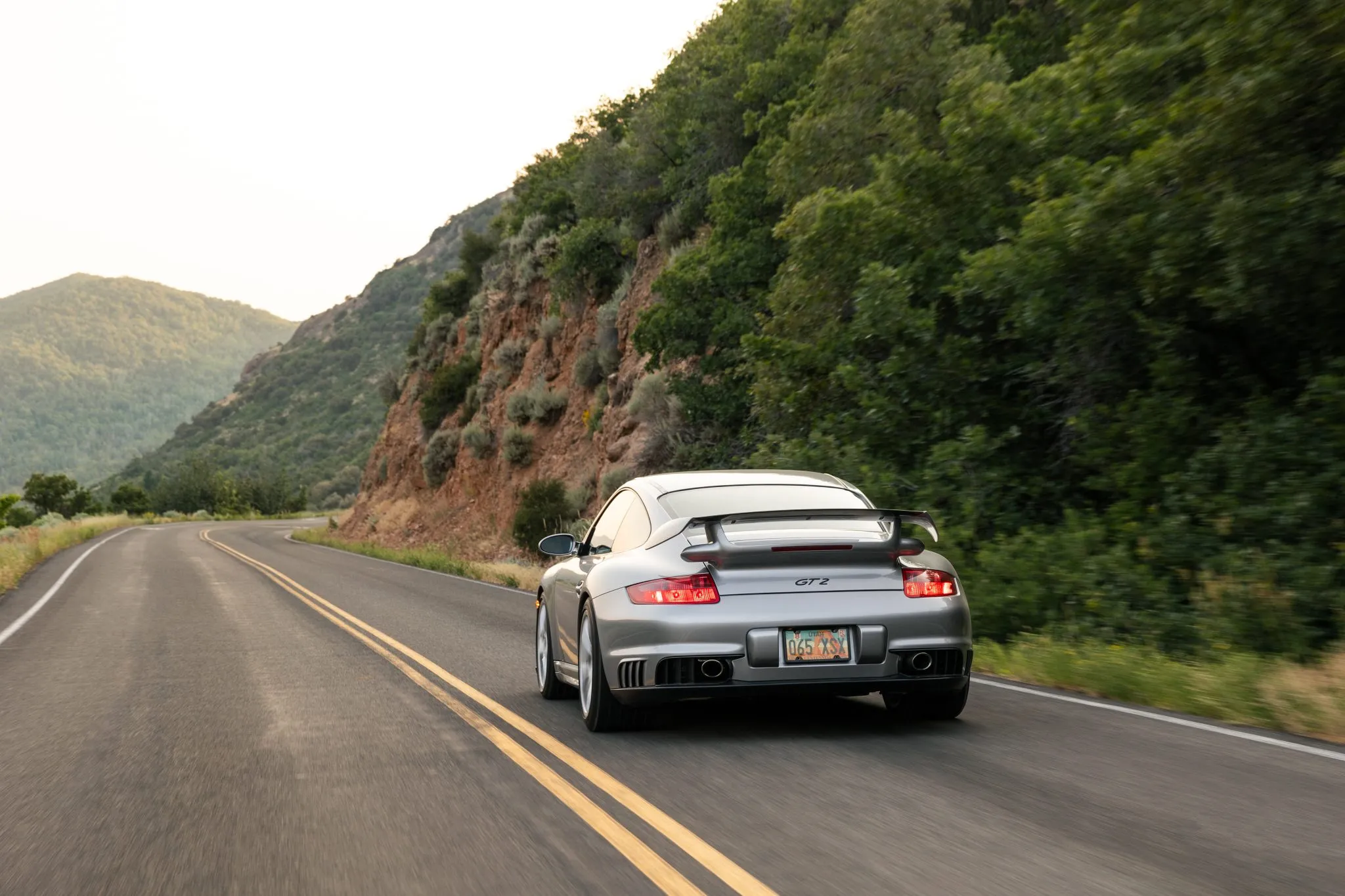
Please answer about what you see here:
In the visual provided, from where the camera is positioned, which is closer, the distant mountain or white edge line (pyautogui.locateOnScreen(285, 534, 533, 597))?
white edge line (pyautogui.locateOnScreen(285, 534, 533, 597))

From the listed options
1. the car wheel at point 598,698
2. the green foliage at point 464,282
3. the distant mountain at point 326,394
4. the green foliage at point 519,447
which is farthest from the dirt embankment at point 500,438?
the distant mountain at point 326,394

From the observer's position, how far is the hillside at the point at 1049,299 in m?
10.4

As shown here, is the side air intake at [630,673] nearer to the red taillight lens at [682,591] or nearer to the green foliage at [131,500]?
the red taillight lens at [682,591]

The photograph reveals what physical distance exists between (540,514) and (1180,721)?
2519 centimetres

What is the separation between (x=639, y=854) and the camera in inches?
186

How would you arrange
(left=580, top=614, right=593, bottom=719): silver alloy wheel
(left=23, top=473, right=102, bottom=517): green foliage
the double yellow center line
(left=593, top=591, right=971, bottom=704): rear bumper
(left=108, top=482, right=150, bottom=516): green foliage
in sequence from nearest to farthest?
the double yellow center line → (left=593, top=591, right=971, bottom=704): rear bumper → (left=580, top=614, right=593, bottom=719): silver alloy wheel → (left=23, top=473, right=102, bottom=517): green foliage → (left=108, top=482, right=150, bottom=516): green foliage

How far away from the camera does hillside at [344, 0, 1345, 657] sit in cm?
1038

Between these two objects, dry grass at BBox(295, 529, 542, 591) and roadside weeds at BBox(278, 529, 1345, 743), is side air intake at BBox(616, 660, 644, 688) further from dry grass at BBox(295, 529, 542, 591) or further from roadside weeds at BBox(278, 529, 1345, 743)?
dry grass at BBox(295, 529, 542, 591)

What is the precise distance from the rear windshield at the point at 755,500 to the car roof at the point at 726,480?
52mm

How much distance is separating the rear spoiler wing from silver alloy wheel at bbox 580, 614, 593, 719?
76 cm

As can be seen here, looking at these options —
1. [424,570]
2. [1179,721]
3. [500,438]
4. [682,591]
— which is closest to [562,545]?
[682,591]

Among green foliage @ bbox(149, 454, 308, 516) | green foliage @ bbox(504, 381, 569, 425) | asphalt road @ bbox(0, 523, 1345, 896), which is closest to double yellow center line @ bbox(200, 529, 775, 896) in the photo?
asphalt road @ bbox(0, 523, 1345, 896)

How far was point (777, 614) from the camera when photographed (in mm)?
6691

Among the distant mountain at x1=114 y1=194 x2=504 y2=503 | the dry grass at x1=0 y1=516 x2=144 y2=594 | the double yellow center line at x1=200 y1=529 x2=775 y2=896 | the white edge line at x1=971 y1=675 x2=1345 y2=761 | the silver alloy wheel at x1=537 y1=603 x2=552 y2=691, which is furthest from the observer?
the distant mountain at x1=114 y1=194 x2=504 y2=503
